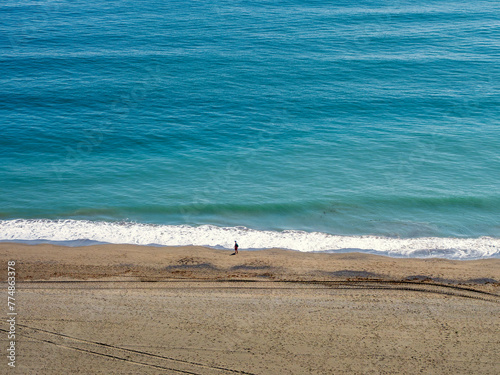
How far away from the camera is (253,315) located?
21938mm

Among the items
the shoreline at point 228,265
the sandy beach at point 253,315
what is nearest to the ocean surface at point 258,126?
the shoreline at point 228,265

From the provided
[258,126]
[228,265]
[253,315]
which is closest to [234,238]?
[228,265]

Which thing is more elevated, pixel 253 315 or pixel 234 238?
pixel 234 238

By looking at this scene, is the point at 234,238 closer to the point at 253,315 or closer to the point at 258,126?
the point at 253,315

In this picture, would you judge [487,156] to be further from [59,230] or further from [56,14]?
[56,14]

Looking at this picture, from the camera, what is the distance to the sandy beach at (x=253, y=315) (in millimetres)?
19562

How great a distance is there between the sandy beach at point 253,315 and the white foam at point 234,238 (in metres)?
1.56

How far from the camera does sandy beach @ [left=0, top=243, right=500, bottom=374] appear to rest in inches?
770

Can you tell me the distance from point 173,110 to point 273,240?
890 inches

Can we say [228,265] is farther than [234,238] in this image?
No

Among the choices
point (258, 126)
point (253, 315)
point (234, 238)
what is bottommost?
point (253, 315)

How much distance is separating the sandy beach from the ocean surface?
132 inches

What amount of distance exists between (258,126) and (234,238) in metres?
16.6

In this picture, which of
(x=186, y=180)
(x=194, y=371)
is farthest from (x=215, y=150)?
(x=194, y=371)
